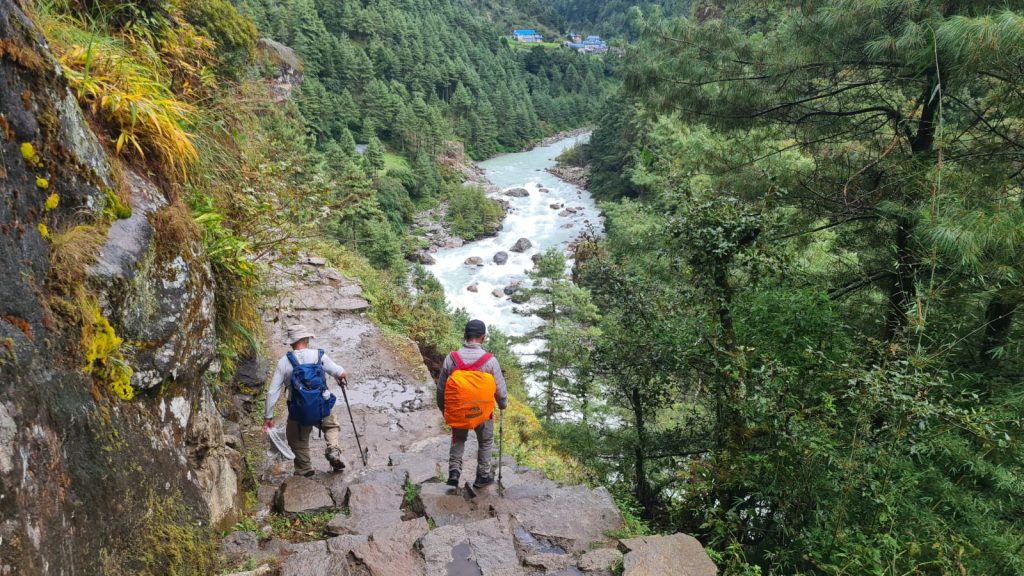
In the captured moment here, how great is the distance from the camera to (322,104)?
50.2 m

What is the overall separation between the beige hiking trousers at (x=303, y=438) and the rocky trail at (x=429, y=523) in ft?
0.60

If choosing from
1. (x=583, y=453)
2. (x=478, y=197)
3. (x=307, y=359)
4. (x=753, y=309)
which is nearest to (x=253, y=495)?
(x=307, y=359)

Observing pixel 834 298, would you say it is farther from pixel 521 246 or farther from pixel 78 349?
pixel 521 246

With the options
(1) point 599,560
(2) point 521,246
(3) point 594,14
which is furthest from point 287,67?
(3) point 594,14

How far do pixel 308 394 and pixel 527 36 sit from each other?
483 feet

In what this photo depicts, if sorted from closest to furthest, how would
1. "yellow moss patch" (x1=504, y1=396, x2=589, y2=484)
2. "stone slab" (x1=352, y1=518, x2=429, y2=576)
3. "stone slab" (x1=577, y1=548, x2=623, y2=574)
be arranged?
"stone slab" (x1=352, y1=518, x2=429, y2=576) < "stone slab" (x1=577, y1=548, x2=623, y2=574) < "yellow moss patch" (x1=504, y1=396, x2=589, y2=484)

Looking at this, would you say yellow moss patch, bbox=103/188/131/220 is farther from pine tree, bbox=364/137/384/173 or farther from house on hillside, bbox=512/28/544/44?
house on hillside, bbox=512/28/544/44

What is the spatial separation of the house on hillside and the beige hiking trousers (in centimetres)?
14335

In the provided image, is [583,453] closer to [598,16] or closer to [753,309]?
[753,309]

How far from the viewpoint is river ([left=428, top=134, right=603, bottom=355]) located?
97.7 ft

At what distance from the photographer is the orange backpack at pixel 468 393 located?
15.4 feet

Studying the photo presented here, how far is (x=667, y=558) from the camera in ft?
11.9

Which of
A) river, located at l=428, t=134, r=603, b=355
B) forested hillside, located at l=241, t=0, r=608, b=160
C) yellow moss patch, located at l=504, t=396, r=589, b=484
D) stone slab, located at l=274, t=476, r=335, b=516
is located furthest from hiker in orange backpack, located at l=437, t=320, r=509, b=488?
forested hillside, located at l=241, t=0, r=608, b=160

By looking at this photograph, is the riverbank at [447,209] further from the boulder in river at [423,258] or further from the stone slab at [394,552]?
the stone slab at [394,552]
